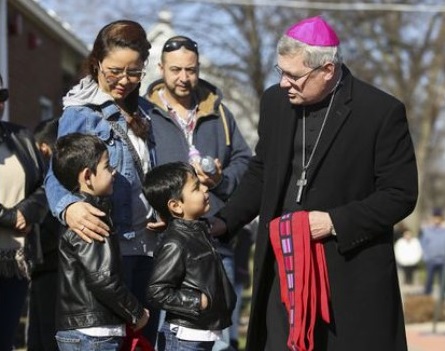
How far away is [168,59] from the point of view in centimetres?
603

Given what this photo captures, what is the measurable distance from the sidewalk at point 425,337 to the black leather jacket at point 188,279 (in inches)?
265

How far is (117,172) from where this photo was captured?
198 inches

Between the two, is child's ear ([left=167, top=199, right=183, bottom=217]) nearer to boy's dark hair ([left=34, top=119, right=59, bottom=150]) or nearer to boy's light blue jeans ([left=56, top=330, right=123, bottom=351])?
boy's light blue jeans ([left=56, top=330, right=123, bottom=351])

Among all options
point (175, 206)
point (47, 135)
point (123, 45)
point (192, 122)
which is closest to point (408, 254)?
point (47, 135)

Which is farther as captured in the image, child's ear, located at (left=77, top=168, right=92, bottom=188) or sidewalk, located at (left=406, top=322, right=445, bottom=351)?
sidewalk, located at (left=406, top=322, right=445, bottom=351)

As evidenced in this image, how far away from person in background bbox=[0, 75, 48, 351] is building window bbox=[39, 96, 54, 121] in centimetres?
972

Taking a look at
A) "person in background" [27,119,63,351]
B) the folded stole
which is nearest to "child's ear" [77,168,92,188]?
the folded stole

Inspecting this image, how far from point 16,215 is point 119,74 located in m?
1.20

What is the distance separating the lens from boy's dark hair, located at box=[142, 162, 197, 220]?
4.93 metres

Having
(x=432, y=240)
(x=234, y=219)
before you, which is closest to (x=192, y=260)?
(x=234, y=219)

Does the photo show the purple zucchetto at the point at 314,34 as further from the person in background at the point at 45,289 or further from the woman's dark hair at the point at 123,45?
the person in background at the point at 45,289

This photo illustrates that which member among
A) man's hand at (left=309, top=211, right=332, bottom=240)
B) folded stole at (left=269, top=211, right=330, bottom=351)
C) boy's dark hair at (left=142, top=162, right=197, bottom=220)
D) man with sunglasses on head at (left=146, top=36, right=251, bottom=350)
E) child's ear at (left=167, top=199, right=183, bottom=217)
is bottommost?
folded stole at (left=269, top=211, right=330, bottom=351)

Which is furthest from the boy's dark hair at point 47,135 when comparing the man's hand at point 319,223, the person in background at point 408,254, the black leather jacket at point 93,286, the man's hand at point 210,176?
the person in background at point 408,254

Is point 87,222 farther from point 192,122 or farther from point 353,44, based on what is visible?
point 353,44
